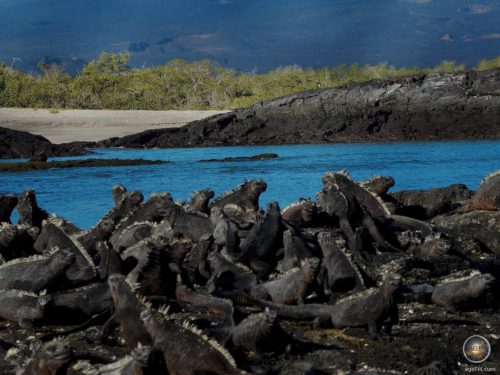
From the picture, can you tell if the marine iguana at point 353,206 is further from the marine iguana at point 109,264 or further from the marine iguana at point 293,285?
the marine iguana at point 109,264

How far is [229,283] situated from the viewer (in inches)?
272

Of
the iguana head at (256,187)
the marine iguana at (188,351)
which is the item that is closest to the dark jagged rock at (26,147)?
the iguana head at (256,187)

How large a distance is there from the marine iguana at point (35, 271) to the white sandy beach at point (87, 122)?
31720 millimetres

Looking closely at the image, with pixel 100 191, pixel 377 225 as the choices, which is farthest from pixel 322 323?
pixel 100 191

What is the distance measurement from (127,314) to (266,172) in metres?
20.4

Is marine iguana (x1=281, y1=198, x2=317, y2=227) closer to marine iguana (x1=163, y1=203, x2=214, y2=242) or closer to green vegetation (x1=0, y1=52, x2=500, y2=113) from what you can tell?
marine iguana (x1=163, y1=203, x2=214, y2=242)

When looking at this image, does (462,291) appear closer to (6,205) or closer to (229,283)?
(229,283)

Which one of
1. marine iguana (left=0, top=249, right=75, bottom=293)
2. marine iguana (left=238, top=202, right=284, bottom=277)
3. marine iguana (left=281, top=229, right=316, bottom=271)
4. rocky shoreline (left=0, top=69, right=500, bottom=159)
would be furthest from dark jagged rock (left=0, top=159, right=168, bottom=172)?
marine iguana (left=281, top=229, right=316, bottom=271)

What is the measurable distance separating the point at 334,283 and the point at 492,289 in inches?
45.9

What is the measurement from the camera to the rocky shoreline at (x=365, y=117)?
1537 inches

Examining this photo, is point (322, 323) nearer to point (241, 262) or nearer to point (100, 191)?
point (241, 262)

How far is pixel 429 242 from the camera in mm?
7855

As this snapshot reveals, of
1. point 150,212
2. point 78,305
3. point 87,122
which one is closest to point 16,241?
point 150,212

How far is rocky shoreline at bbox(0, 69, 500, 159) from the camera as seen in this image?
3903cm
